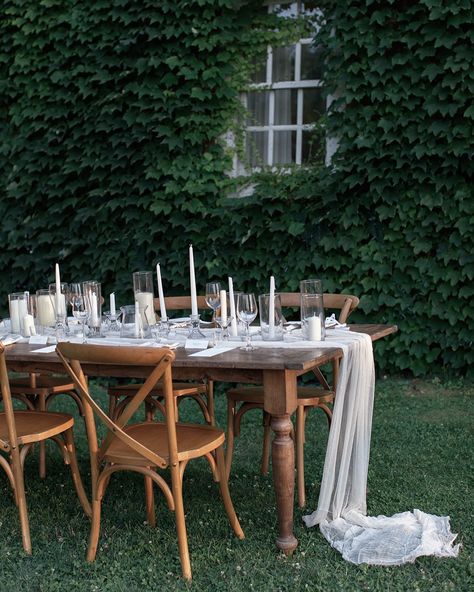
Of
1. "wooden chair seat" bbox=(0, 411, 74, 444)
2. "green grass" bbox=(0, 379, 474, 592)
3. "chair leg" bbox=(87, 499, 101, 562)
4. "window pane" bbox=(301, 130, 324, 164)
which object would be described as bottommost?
"green grass" bbox=(0, 379, 474, 592)

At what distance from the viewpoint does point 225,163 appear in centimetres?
649

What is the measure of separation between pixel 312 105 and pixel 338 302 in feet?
9.04

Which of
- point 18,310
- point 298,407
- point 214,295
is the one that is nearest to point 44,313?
point 18,310

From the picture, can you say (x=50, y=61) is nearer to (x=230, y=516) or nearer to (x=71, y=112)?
(x=71, y=112)

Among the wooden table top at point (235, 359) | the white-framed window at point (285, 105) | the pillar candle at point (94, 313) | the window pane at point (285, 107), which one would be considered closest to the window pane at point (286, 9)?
the white-framed window at point (285, 105)

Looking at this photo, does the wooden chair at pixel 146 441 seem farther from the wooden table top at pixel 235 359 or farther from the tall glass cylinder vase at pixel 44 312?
the tall glass cylinder vase at pixel 44 312

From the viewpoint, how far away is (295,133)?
6.48 m

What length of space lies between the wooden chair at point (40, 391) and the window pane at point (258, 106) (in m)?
3.13

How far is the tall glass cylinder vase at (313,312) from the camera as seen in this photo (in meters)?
3.38

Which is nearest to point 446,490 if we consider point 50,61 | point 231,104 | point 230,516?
point 230,516

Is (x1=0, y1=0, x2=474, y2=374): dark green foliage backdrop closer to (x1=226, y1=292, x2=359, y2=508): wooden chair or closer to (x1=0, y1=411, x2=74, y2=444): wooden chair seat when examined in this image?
(x1=226, y1=292, x2=359, y2=508): wooden chair

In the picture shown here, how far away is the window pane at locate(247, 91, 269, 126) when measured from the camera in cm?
658

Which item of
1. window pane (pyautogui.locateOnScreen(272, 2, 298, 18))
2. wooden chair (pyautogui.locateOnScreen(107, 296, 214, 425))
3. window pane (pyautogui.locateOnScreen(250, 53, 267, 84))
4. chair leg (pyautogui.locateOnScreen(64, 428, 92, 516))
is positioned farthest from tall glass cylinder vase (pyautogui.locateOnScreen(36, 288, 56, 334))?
window pane (pyautogui.locateOnScreen(272, 2, 298, 18))

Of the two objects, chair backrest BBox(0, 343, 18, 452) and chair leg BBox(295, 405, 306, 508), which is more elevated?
chair backrest BBox(0, 343, 18, 452)
